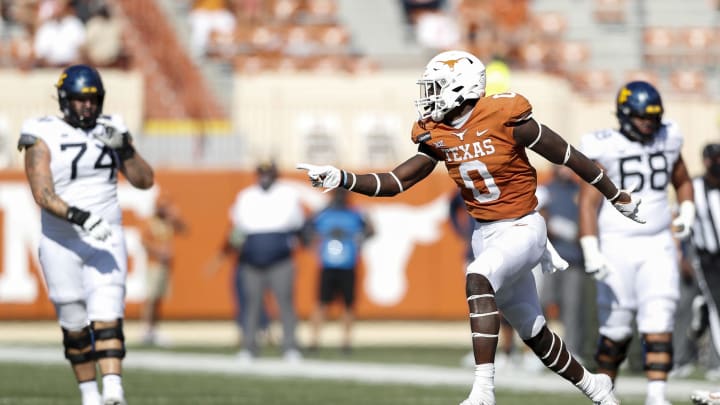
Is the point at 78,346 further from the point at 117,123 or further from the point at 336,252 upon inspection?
the point at 336,252

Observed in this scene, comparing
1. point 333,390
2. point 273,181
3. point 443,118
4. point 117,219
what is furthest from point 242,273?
point 443,118

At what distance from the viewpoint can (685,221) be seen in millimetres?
9141

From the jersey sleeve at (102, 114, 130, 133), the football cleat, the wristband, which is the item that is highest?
the jersey sleeve at (102, 114, 130, 133)

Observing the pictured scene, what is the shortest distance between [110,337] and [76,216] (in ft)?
2.52

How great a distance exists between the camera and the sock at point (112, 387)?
312 inches

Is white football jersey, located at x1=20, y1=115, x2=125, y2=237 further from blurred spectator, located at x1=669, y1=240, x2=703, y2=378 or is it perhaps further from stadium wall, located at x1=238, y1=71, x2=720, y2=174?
stadium wall, located at x1=238, y1=71, x2=720, y2=174

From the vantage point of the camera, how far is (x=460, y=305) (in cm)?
1839

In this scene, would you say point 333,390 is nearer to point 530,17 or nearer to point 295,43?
point 295,43

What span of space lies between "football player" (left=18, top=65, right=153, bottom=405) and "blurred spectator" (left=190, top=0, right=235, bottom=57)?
43.6ft

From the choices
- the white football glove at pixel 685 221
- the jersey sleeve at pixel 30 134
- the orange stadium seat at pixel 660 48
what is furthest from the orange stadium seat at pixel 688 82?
the jersey sleeve at pixel 30 134

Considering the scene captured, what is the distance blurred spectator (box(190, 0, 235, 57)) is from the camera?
21.8 m

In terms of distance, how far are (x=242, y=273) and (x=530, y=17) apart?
908cm

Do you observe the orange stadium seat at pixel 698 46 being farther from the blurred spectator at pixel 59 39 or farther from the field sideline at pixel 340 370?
the field sideline at pixel 340 370

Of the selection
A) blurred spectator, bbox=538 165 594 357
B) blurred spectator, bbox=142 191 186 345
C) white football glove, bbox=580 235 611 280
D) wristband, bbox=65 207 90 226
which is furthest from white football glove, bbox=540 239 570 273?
blurred spectator, bbox=142 191 186 345
